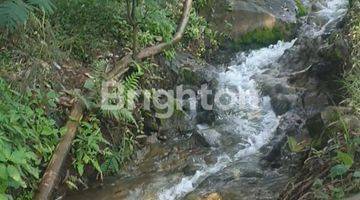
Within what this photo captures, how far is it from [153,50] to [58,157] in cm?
278

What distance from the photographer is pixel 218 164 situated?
6586mm

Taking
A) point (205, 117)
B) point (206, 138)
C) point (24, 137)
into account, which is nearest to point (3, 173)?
point (24, 137)

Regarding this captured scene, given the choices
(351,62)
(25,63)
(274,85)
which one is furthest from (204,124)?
(25,63)

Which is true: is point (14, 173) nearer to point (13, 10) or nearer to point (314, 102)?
point (13, 10)

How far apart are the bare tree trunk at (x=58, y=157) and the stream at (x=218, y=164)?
516 mm

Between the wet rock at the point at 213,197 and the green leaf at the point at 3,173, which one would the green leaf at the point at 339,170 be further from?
the green leaf at the point at 3,173

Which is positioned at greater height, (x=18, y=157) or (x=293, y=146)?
(x=18, y=157)

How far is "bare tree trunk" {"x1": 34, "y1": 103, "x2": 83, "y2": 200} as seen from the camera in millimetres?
5078

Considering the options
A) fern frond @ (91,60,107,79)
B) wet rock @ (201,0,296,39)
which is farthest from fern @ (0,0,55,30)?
wet rock @ (201,0,296,39)

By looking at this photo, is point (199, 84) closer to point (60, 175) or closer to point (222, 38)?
point (222, 38)

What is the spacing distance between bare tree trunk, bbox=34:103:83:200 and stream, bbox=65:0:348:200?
1.69 feet

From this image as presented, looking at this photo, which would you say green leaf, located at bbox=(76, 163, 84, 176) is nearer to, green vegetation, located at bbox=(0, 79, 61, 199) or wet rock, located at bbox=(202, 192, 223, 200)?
green vegetation, located at bbox=(0, 79, 61, 199)

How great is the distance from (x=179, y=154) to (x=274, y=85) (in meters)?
2.44

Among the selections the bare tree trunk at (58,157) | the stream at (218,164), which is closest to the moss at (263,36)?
the stream at (218,164)
